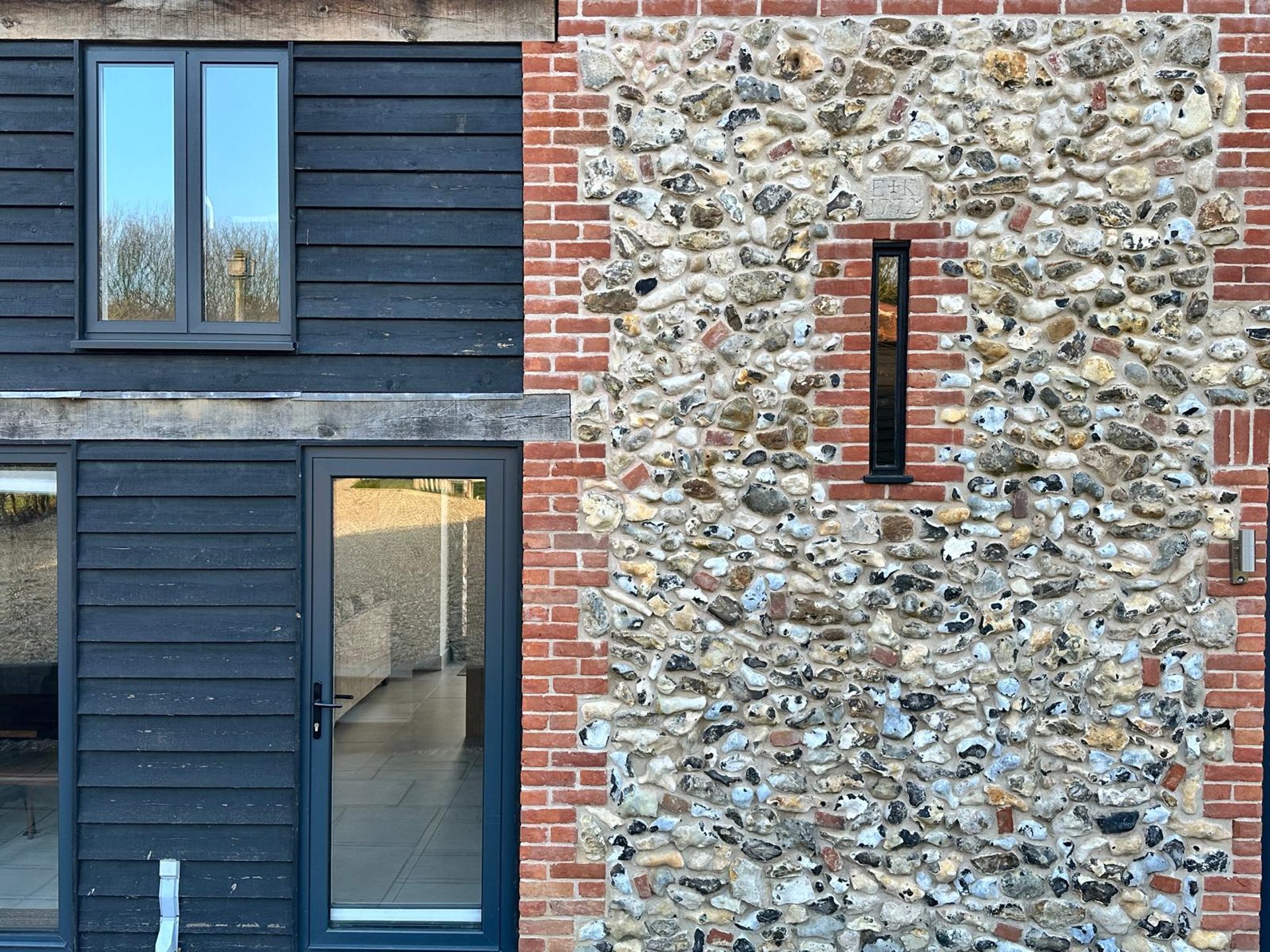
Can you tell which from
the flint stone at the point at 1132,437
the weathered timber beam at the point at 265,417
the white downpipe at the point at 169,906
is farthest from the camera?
the weathered timber beam at the point at 265,417

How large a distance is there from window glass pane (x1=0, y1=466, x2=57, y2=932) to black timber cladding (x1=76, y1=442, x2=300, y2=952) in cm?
21

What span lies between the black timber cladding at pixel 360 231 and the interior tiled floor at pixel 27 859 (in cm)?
184

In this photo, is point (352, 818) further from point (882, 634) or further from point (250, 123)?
point (250, 123)

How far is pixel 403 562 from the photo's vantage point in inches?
154

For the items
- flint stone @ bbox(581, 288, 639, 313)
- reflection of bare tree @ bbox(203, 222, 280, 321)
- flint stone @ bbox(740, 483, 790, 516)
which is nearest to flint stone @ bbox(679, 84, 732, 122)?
flint stone @ bbox(581, 288, 639, 313)

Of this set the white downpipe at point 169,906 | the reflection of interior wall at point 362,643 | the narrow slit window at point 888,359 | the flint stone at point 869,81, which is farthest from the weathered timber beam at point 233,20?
the white downpipe at point 169,906

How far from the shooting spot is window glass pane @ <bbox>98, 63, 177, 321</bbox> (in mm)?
3887

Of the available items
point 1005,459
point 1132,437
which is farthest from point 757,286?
point 1132,437

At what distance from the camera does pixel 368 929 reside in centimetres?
392

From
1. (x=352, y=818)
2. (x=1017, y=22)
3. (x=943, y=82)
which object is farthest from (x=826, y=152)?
(x=352, y=818)

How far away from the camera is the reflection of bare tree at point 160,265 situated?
390cm

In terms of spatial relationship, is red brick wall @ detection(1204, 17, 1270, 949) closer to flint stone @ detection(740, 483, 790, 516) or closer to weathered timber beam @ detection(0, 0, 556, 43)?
flint stone @ detection(740, 483, 790, 516)

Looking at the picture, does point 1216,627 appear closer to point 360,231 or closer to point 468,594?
point 468,594

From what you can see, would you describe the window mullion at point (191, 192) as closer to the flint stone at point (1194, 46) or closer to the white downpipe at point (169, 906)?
the white downpipe at point (169, 906)
